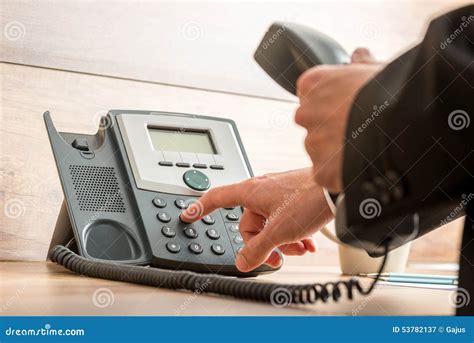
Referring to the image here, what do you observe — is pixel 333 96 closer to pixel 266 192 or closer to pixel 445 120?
pixel 445 120

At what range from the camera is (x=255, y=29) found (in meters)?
1.29

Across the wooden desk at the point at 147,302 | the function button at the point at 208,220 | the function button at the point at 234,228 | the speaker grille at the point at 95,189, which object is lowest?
the wooden desk at the point at 147,302

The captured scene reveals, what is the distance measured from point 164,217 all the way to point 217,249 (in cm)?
7

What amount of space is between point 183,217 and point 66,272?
15 centimetres

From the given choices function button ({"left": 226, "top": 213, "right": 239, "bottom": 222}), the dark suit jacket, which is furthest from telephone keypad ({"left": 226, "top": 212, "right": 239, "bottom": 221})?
the dark suit jacket

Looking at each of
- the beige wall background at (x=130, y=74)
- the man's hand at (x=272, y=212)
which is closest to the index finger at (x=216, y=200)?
the man's hand at (x=272, y=212)

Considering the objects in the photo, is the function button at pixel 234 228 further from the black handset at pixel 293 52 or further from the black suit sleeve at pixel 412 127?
the black suit sleeve at pixel 412 127

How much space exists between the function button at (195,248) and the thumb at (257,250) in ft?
0.16

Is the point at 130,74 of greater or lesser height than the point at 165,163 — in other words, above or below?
above

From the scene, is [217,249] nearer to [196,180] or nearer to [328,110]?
[196,180]

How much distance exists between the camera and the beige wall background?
99cm

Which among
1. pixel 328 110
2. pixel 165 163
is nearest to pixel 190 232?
pixel 165 163

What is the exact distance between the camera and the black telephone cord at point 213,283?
58cm

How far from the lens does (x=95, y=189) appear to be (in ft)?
2.67
